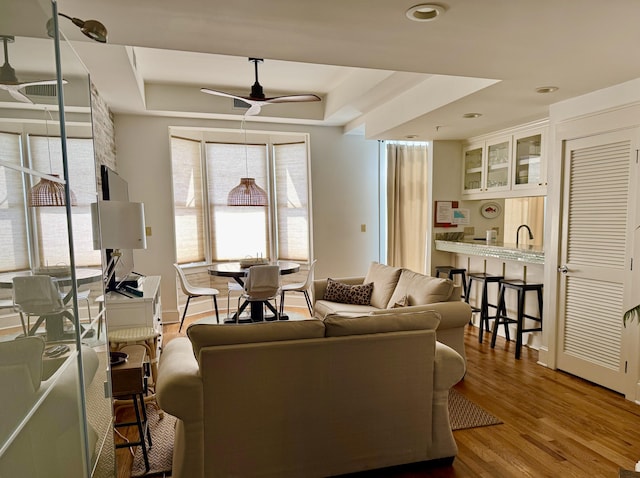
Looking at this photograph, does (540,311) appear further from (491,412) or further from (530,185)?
(491,412)

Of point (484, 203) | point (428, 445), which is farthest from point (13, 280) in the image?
point (484, 203)

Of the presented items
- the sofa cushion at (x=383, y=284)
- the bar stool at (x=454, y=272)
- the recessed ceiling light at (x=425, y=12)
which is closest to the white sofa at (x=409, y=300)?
the sofa cushion at (x=383, y=284)

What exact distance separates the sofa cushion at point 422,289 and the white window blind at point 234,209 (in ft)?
9.41

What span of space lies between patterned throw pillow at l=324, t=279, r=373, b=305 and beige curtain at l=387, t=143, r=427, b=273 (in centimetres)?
207

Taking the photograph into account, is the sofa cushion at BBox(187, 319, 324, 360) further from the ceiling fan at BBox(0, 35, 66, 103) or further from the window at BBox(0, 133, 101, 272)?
the ceiling fan at BBox(0, 35, 66, 103)

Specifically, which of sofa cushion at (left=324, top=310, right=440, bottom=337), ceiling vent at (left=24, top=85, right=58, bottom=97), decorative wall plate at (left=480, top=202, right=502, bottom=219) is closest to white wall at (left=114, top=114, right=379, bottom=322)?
decorative wall plate at (left=480, top=202, right=502, bottom=219)

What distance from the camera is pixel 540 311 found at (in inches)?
159

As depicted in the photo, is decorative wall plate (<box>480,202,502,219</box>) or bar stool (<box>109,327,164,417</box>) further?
decorative wall plate (<box>480,202,502,219</box>)

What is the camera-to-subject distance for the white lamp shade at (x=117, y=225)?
80.3 inches

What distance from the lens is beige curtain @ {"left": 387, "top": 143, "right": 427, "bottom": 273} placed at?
6.19m

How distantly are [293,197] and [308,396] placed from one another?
4.41 metres

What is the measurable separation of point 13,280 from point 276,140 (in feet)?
17.8

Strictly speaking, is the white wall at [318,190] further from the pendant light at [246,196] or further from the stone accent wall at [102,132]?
the pendant light at [246,196]

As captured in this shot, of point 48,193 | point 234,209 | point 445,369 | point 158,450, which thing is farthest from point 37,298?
point 234,209
